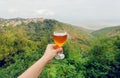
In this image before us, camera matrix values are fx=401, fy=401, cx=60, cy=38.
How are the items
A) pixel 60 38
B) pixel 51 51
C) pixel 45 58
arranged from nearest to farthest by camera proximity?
pixel 45 58 < pixel 51 51 < pixel 60 38

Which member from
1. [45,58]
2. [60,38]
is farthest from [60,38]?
[45,58]

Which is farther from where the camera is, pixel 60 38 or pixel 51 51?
pixel 60 38

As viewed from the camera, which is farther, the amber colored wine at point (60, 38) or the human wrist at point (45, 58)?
the amber colored wine at point (60, 38)

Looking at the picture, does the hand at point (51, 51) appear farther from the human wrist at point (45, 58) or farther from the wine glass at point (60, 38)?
the wine glass at point (60, 38)

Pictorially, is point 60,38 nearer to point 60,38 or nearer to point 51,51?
point 60,38

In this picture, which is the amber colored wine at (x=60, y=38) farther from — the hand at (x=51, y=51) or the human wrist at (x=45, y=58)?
the human wrist at (x=45, y=58)

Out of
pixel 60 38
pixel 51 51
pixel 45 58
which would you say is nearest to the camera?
pixel 45 58

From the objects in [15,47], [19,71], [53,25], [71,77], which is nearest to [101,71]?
[71,77]

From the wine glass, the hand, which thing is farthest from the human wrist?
the wine glass

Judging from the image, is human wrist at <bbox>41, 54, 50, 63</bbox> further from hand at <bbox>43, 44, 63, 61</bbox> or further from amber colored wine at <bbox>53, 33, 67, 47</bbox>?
amber colored wine at <bbox>53, 33, 67, 47</bbox>

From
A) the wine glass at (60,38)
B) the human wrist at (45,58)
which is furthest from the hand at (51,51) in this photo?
the wine glass at (60,38)

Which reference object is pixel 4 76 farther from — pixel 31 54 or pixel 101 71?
pixel 101 71
